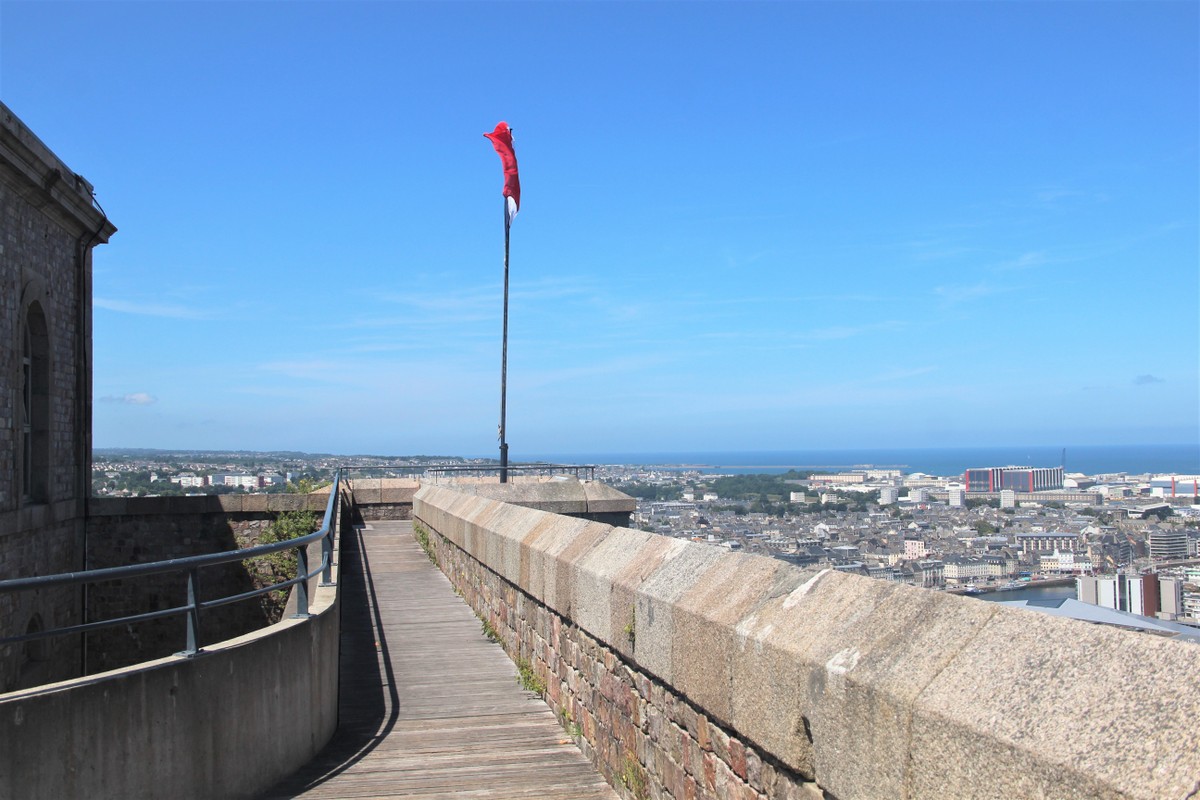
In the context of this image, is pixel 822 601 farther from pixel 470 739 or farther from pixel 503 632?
pixel 503 632

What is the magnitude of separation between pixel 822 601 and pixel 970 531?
121 inches

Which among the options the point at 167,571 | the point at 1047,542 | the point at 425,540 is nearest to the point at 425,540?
the point at 425,540

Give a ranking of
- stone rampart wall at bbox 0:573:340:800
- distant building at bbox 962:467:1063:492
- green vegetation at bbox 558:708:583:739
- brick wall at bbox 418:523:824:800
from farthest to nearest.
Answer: distant building at bbox 962:467:1063:492 < green vegetation at bbox 558:708:583:739 < stone rampart wall at bbox 0:573:340:800 < brick wall at bbox 418:523:824:800

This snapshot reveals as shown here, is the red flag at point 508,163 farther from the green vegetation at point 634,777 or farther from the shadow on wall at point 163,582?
the green vegetation at point 634,777

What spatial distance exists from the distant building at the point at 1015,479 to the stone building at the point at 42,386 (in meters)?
14.7

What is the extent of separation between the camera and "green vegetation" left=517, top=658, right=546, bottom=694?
821 centimetres

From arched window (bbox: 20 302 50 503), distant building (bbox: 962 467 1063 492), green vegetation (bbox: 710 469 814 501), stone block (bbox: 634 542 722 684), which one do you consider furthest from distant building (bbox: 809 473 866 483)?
arched window (bbox: 20 302 50 503)

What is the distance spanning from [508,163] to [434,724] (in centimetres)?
1716

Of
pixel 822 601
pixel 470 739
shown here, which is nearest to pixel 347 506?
pixel 470 739

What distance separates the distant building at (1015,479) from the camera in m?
10.6

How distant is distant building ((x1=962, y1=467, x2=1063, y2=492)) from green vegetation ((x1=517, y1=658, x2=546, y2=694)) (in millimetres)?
4661

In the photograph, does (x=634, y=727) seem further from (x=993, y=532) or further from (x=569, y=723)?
(x=993, y=532)

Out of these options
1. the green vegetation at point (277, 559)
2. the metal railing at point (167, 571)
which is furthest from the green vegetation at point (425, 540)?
the metal railing at point (167, 571)

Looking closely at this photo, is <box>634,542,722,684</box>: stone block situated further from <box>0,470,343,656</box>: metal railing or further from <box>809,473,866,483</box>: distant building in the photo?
<box>809,473,866,483</box>: distant building
